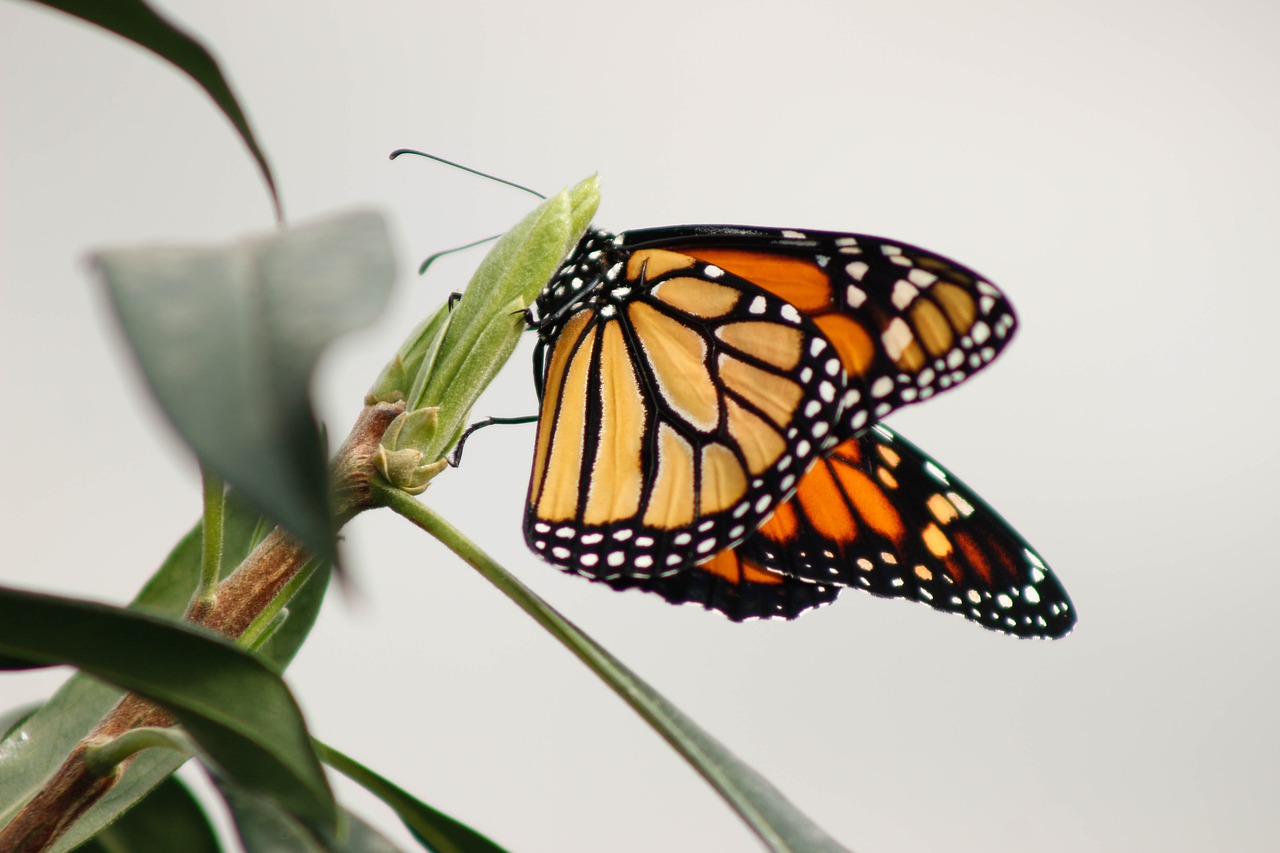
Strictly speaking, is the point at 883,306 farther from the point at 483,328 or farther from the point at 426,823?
the point at 426,823

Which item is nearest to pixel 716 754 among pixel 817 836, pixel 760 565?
pixel 817 836

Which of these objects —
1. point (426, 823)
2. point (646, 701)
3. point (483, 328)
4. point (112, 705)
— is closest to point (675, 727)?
point (646, 701)

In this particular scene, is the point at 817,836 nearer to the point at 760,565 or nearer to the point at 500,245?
the point at 500,245

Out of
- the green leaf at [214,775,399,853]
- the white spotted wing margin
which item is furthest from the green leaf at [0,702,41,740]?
the white spotted wing margin

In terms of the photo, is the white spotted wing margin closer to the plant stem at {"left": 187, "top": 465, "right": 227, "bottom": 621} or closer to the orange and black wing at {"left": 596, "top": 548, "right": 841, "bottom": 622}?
the orange and black wing at {"left": 596, "top": 548, "right": 841, "bottom": 622}

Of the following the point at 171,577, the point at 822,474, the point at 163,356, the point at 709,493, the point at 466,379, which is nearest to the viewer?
the point at 163,356
